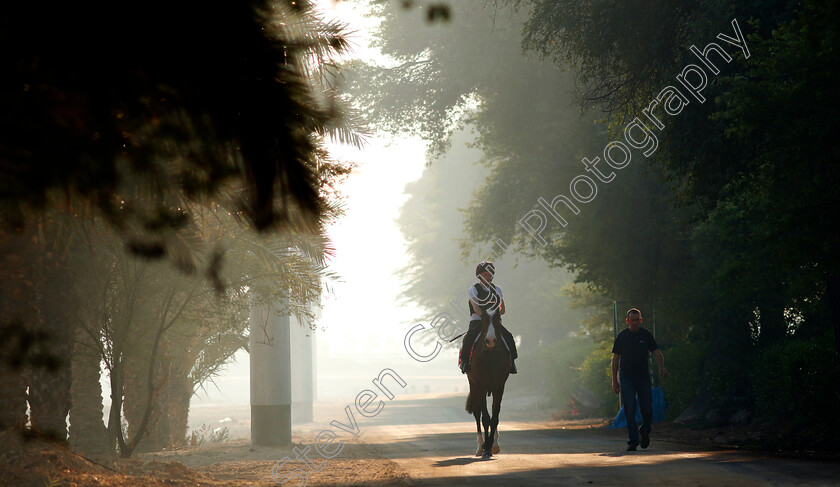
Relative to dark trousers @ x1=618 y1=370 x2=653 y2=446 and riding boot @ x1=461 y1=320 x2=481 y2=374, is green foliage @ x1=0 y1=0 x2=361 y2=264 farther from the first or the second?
dark trousers @ x1=618 y1=370 x2=653 y2=446

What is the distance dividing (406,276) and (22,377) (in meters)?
59.2

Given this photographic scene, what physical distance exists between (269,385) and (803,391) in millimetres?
11252

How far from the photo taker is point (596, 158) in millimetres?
27500

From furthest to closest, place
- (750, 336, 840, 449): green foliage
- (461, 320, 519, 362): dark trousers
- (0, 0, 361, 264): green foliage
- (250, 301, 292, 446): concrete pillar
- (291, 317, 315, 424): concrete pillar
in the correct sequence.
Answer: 1. (291, 317, 315, 424): concrete pillar
2. (250, 301, 292, 446): concrete pillar
3. (750, 336, 840, 449): green foliage
4. (461, 320, 519, 362): dark trousers
5. (0, 0, 361, 264): green foliage

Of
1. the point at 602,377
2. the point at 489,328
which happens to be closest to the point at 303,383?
the point at 602,377

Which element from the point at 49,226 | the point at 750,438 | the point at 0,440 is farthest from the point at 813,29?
the point at 0,440

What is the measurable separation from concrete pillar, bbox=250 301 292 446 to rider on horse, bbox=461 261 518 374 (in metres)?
7.41

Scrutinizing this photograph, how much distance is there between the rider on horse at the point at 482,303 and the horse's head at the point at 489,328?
8cm

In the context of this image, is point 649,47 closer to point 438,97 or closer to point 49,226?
point 49,226

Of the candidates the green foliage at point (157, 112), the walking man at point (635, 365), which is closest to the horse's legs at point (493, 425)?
the walking man at point (635, 365)

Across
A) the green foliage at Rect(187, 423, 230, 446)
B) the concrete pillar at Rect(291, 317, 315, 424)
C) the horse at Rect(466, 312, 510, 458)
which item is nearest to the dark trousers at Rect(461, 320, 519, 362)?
the horse at Rect(466, 312, 510, 458)

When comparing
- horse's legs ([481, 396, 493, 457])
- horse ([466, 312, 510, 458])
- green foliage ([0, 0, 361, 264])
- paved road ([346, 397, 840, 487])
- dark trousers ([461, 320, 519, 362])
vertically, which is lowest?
paved road ([346, 397, 840, 487])

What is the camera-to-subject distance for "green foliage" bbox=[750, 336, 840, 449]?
1454 centimetres

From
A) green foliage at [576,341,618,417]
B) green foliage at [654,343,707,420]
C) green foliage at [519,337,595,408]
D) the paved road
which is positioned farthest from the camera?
green foliage at [519,337,595,408]
